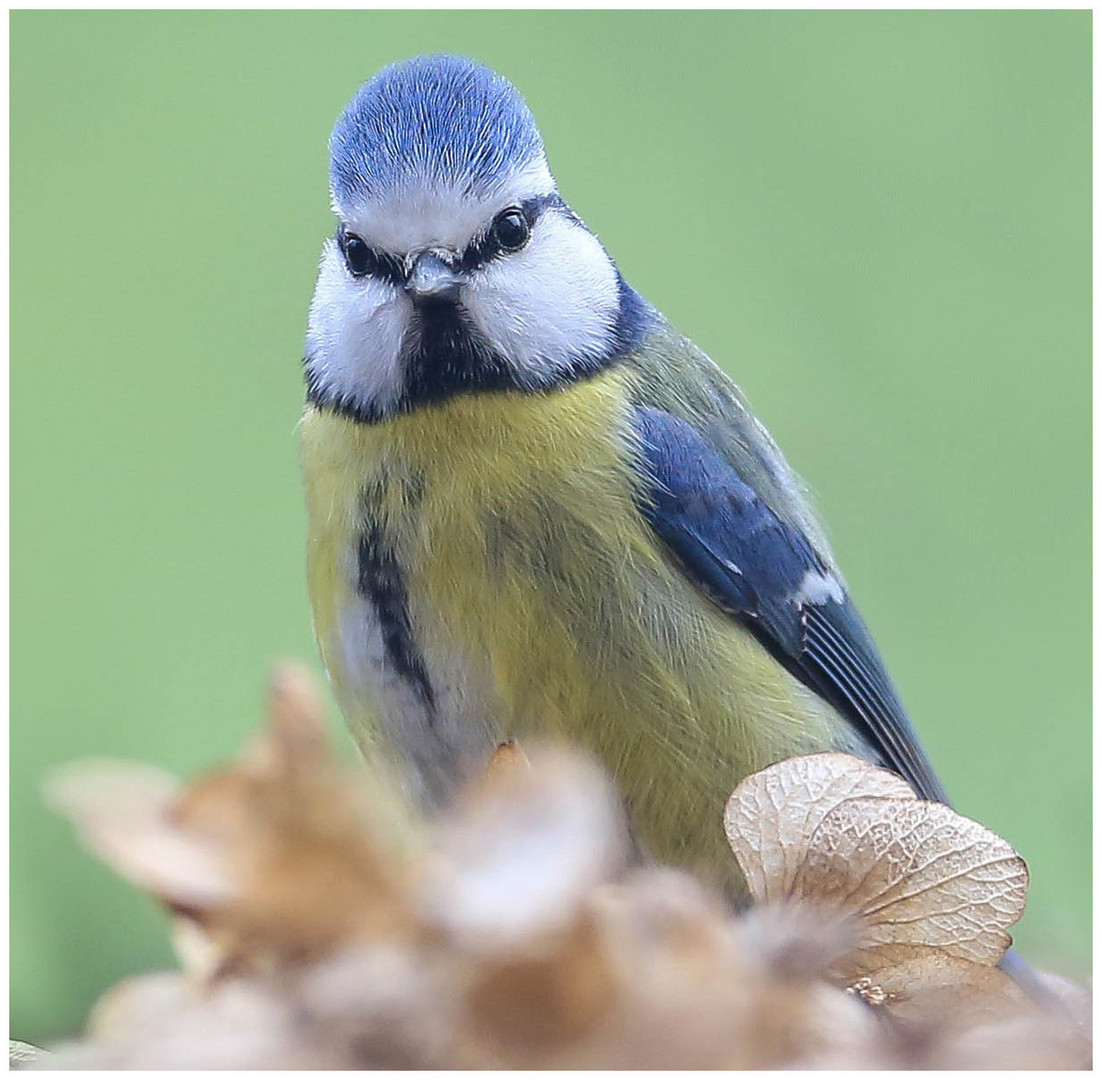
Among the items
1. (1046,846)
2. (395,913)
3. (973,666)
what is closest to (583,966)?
(395,913)

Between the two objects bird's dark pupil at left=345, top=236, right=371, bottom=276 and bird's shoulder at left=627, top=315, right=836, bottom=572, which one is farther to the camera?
bird's shoulder at left=627, top=315, right=836, bottom=572

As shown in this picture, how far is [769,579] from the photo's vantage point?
3.09 feet

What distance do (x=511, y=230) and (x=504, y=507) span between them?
0.16 metres

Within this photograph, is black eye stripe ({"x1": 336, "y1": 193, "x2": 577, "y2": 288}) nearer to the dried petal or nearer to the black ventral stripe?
the black ventral stripe

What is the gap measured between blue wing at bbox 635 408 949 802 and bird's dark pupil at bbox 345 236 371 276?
0.19m

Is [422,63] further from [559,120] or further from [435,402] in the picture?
[559,120]

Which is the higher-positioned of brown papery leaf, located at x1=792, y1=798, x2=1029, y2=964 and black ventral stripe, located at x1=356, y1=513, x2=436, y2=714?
black ventral stripe, located at x1=356, y1=513, x2=436, y2=714

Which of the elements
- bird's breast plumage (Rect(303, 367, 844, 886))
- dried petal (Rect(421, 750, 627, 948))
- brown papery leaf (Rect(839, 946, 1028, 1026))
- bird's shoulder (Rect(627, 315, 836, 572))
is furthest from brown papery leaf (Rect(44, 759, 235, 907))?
bird's shoulder (Rect(627, 315, 836, 572))

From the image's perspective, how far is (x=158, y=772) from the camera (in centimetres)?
34

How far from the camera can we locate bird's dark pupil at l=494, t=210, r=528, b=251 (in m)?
0.81

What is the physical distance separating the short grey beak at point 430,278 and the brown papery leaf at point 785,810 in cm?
48

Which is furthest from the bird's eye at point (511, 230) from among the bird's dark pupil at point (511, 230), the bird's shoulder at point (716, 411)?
the bird's shoulder at point (716, 411)

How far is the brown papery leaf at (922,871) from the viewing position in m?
0.34

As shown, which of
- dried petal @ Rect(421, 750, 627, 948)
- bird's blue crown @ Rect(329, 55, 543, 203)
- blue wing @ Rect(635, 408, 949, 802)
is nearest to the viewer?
dried petal @ Rect(421, 750, 627, 948)
